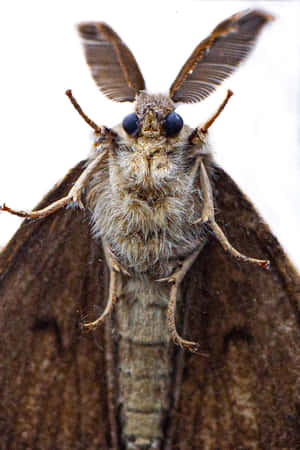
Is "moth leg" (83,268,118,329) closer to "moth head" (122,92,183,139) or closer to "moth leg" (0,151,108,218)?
"moth leg" (0,151,108,218)

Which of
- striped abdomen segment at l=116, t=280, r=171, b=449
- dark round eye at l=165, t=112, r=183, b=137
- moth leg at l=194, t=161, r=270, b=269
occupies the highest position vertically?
dark round eye at l=165, t=112, r=183, b=137

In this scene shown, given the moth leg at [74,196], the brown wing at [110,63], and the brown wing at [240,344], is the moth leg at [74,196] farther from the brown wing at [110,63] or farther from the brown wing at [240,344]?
the brown wing at [240,344]

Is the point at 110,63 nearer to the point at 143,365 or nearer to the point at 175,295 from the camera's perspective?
the point at 175,295

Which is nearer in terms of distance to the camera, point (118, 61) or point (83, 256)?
point (118, 61)

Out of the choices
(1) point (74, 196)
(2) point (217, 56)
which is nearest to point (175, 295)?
(1) point (74, 196)

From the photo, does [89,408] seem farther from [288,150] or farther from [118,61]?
[288,150]

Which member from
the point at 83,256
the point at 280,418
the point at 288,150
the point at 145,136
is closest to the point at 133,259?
the point at 83,256

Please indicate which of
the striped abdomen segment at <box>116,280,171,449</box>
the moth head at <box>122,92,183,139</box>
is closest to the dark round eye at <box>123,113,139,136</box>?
the moth head at <box>122,92,183,139</box>
